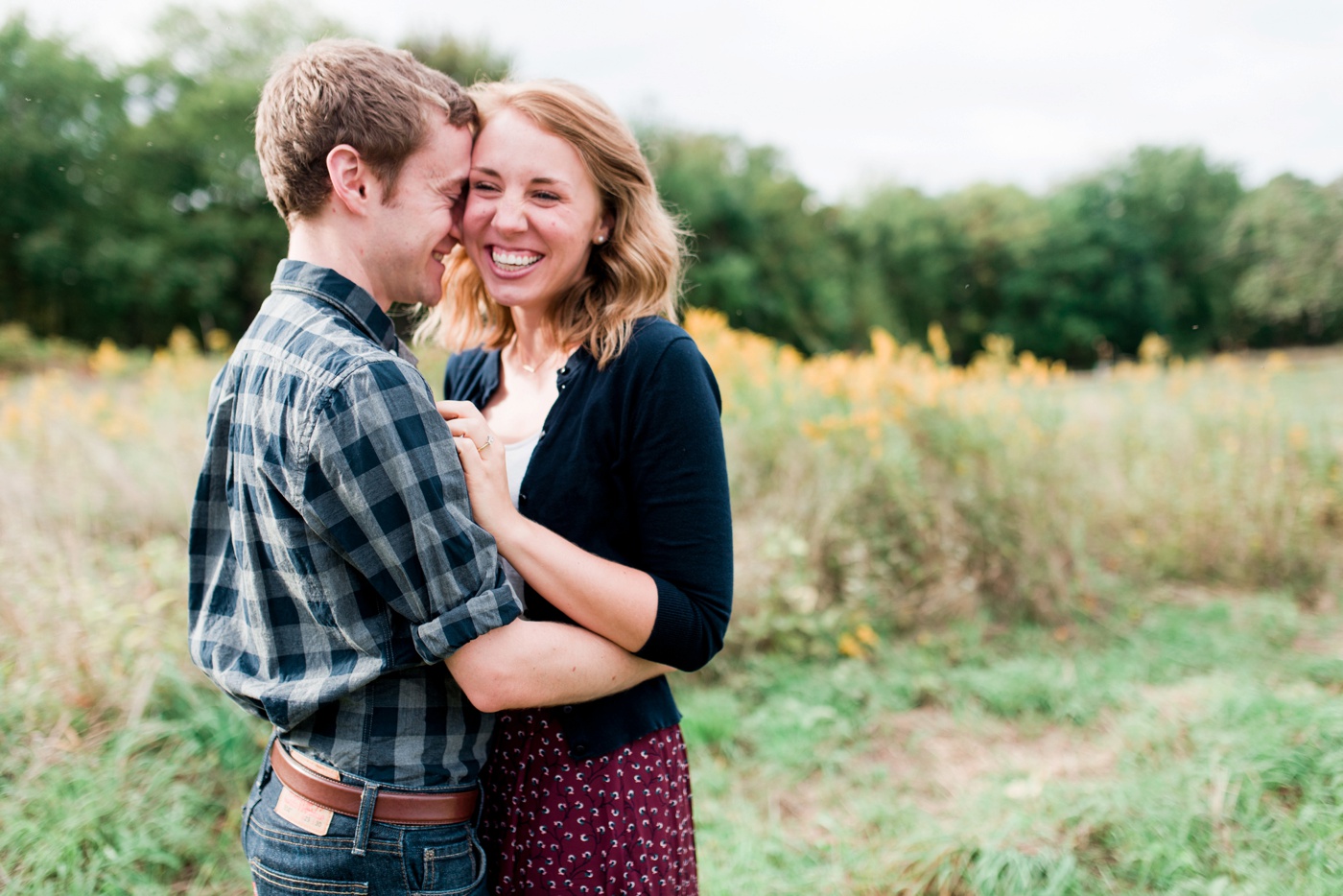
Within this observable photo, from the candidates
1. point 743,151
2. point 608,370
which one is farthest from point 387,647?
point 743,151

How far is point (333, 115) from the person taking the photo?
129 cm

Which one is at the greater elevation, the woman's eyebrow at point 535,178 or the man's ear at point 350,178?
the woman's eyebrow at point 535,178

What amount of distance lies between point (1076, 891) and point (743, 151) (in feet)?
108

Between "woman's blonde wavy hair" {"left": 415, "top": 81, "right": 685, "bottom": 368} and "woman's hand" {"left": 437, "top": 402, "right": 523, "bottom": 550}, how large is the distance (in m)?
0.26

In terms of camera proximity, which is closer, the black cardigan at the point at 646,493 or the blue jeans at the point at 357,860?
the blue jeans at the point at 357,860

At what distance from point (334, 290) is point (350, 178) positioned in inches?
6.6

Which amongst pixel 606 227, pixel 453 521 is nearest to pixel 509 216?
pixel 606 227

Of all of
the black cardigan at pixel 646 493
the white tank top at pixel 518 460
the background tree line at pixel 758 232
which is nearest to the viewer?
the black cardigan at pixel 646 493

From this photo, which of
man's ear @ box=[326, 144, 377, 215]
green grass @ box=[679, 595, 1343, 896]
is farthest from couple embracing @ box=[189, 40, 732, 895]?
green grass @ box=[679, 595, 1343, 896]

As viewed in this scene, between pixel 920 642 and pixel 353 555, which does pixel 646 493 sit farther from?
pixel 920 642

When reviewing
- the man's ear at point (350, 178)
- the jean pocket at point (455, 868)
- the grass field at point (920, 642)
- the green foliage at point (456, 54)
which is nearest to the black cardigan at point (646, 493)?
the jean pocket at point (455, 868)

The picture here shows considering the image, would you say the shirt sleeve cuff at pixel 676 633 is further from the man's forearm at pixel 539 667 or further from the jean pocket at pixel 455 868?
the jean pocket at pixel 455 868

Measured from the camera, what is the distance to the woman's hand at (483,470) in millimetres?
1309

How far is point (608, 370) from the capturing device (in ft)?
4.97
